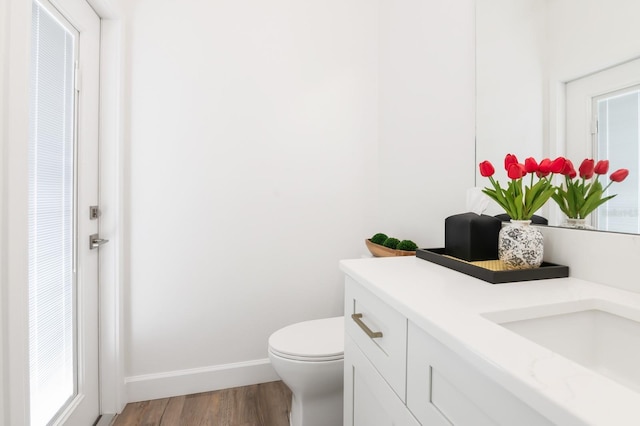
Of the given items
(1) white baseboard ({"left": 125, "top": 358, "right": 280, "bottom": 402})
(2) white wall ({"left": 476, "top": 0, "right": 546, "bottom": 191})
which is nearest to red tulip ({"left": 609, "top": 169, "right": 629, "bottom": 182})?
(2) white wall ({"left": 476, "top": 0, "right": 546, "bottom": 191})

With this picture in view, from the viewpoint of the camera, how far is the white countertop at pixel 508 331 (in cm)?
34

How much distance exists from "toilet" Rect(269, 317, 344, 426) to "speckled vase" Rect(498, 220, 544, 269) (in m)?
0.77

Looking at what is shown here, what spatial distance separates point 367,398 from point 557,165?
2.75 feet

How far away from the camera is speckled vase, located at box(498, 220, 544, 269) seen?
2.88 ft

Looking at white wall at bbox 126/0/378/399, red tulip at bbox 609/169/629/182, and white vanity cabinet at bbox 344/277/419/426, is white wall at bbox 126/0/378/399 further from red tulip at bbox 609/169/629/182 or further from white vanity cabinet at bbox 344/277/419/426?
red tulip at bbox 609/169/629/182

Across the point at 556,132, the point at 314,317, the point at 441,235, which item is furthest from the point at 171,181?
the point at 556,132

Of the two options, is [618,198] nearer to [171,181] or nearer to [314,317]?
[314,317]

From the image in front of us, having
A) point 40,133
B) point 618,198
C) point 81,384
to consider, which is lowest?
point 81,384

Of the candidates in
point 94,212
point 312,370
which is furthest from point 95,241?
point 312,370

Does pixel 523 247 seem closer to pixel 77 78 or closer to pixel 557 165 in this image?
pixel 557 165

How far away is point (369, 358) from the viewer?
87 cm

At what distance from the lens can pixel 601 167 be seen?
80 centimetres

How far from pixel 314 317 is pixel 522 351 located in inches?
64.2

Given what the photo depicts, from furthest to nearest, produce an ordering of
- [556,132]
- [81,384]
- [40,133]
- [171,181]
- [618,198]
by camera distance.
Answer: [171,181], [81,384], [40,133], [556,132], [618,198]
